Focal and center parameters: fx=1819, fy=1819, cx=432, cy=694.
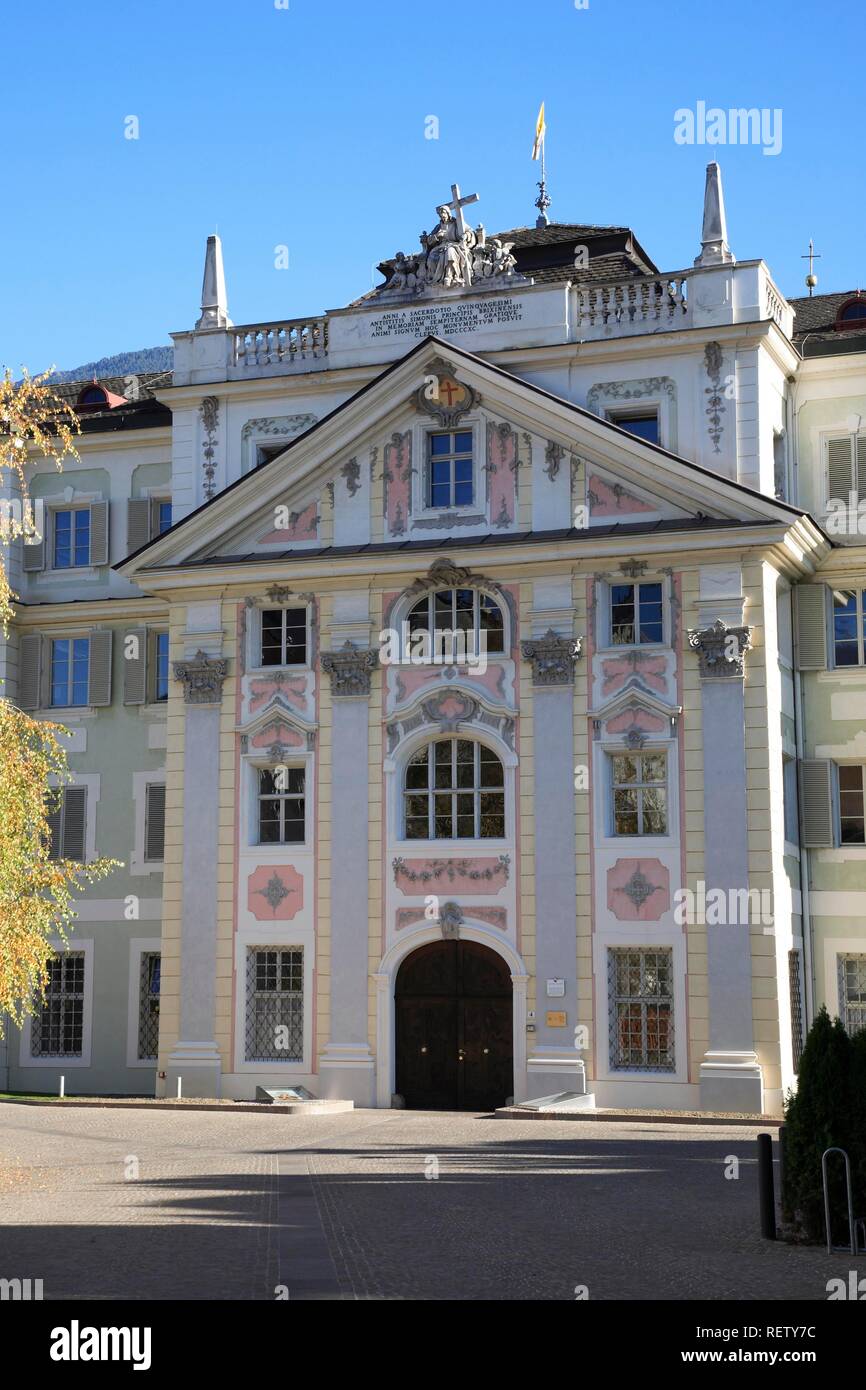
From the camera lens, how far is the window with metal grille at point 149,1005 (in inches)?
1427

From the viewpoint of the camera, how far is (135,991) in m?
36.5

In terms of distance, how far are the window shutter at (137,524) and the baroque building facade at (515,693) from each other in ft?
7.18

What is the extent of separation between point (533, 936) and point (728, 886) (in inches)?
140

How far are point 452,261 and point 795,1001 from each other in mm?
15134

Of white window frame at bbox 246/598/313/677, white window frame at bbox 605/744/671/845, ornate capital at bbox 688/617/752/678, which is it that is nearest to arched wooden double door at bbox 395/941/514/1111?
white window frame at bbox 605/744/671/845

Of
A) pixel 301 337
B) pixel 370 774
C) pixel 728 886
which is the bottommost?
pixel 728 886

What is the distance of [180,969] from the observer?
3356cm

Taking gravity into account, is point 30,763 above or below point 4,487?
below

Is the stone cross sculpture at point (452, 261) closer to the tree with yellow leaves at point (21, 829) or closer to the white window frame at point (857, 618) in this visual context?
the white window frame at point (857, 618)

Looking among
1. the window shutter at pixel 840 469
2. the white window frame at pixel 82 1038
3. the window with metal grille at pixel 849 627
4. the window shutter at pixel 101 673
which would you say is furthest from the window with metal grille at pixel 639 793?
the white window frame at pixel 82 1038

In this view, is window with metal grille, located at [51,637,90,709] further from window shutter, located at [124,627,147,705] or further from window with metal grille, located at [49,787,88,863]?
window with metal grille, located at [49,787,88,863]
